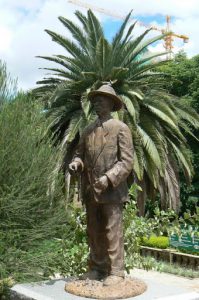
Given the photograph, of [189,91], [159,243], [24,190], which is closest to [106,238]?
[24,190]

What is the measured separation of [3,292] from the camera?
6.13 metres

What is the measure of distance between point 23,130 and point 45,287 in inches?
250

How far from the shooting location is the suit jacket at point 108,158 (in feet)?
17.2

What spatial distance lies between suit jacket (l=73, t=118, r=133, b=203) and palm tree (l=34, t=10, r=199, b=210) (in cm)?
956

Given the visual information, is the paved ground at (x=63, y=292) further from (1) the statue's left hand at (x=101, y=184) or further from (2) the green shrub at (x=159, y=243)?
(2) the green shrub at (x=159, y=243)

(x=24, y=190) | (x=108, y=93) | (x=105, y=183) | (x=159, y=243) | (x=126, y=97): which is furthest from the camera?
(x=159, y=243)

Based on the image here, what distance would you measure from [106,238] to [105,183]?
0.58 m

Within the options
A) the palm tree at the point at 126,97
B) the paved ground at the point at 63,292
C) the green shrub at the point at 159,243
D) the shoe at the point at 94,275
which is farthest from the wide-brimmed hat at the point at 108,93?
the green shrub at the point at 159,243

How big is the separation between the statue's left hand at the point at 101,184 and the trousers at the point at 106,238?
21 centimetres

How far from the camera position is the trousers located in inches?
205

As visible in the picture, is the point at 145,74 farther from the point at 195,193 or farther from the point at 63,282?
the point at 63,282

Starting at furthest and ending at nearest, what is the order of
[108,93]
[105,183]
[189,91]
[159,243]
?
1. [189,91]
2. [159,243]
3. [108,93]
4. [105,183]

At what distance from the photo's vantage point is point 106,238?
17.3ft

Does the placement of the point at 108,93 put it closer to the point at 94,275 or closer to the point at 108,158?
the point at 108,158
